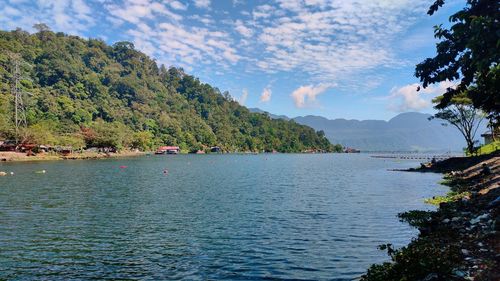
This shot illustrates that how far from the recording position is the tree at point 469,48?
1847 cm

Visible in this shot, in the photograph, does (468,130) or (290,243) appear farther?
(468,130)

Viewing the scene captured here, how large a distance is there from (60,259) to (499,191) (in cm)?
3066

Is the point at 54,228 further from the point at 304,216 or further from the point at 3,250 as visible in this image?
the point at 304,216

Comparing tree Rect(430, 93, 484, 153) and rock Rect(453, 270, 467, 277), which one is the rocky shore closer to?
rock Rect(453, 270, 467, 277)

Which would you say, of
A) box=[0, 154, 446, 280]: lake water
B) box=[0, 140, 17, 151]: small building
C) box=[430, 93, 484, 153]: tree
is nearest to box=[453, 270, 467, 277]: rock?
box=[0, 154, 446, 280]: lake water

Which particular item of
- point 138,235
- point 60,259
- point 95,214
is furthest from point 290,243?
point 95,214

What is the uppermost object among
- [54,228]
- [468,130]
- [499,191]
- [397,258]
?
[468,130]

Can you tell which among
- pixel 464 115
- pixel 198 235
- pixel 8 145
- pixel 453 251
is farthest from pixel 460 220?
pixel 8 145

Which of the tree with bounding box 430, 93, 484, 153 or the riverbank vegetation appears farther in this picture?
the tree with bounding box 430, 93, 484, 153

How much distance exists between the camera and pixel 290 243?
80.9ft

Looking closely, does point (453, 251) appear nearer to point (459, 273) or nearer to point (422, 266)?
point (422, 266)

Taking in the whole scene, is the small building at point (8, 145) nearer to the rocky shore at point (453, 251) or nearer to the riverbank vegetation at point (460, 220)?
the riverbank vegetation at point (460, 220)

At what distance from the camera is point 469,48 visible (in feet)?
63.7

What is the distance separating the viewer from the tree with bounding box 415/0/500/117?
18.5 metres
